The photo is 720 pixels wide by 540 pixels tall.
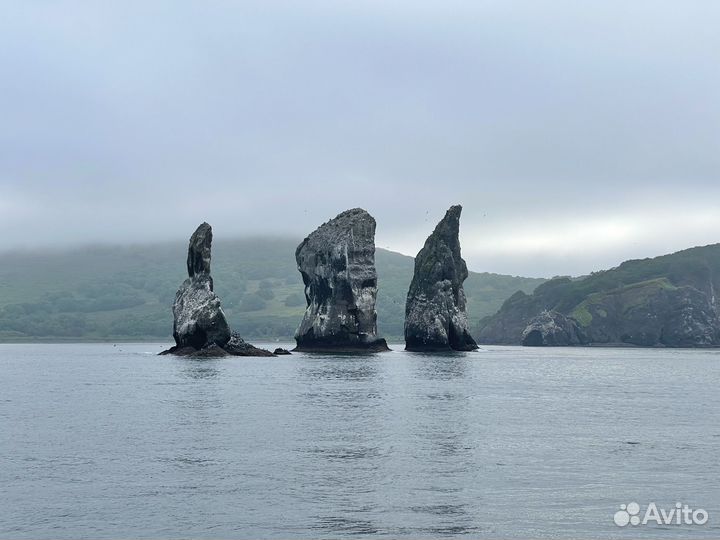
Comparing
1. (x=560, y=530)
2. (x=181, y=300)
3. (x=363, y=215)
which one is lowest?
(x=560, y=530)

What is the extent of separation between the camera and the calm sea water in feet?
101

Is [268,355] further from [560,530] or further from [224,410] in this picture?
[560,530]

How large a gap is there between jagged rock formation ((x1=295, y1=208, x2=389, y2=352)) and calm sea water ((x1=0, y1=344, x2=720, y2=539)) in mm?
99720

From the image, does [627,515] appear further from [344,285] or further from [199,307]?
[344,285]

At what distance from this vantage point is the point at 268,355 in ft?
573

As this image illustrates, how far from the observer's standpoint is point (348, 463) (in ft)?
139

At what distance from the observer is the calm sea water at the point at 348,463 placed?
30719mm

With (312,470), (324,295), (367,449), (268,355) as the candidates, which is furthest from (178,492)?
(324,295)

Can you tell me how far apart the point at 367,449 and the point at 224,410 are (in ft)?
A: 74.5

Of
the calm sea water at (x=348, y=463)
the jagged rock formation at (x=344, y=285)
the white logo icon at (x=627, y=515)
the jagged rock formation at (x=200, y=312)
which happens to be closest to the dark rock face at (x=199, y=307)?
the jagged rock formation at (x=200, y=312)

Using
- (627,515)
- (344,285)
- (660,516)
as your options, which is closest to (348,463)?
(627,515)

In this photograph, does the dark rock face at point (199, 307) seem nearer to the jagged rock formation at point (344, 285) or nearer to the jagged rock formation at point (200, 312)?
the jagged rock formation at point (200, 312)

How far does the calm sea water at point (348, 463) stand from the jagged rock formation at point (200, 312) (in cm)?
7010

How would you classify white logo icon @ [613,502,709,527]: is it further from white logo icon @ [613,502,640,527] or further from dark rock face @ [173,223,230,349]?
dark rock face @ [173,223,230,349]
